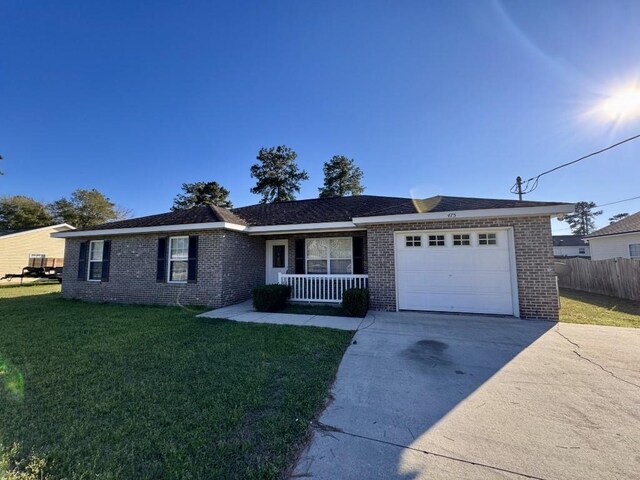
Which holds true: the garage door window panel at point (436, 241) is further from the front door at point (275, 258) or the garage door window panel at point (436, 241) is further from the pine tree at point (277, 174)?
the pine tree at point (277, 174)

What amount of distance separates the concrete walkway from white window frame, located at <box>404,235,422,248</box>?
8.76 feet

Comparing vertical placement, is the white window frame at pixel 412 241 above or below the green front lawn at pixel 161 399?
above

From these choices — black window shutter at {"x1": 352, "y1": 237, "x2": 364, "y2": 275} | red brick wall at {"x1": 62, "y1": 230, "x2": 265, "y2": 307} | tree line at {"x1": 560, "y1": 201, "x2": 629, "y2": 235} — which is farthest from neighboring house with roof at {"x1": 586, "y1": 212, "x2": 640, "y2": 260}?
tree line at {"x1": 560, "y1": 201, "x2": 629, "y2": 235}

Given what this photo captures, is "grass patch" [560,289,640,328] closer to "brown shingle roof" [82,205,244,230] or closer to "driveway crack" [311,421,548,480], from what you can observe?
"driveway crack" [311,421,548,480]

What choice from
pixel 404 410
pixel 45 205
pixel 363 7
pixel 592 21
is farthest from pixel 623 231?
pixel 45 205

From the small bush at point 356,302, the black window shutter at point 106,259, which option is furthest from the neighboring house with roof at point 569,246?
the black window shutter at point 106,259

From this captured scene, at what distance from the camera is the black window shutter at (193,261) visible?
964 cm

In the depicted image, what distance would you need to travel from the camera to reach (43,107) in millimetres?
11484

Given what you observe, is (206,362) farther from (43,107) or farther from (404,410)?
(43,107)

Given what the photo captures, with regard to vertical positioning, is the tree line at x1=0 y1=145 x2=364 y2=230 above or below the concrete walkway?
above

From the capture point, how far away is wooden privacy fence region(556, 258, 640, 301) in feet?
33.3

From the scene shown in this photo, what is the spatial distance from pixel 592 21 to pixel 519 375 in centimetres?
869

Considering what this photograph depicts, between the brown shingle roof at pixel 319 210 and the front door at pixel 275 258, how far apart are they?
47.6 inches

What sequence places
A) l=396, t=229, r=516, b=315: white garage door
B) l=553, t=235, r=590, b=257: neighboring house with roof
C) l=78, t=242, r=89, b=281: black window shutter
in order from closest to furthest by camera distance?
1. l=396, t=229, r=516, b=315: white garage door
2. l=78, t=242, r=89, b=281: black window shutter
3. l=553, t=235, r=590, b=257: neighboring house with roof
